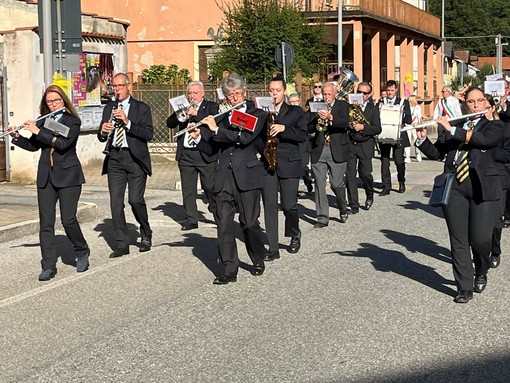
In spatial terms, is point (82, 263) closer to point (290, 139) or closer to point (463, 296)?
point (290, 139)

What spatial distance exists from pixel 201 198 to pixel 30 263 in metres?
6.39

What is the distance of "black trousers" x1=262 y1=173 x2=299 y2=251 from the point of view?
1087 centimetres

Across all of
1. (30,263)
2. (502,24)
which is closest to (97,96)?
(30,263)

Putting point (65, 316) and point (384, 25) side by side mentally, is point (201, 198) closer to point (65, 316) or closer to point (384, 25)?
point (65, 316)

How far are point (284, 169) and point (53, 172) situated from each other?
268 centimetres

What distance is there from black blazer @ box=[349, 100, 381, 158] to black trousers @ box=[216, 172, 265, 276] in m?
6.46

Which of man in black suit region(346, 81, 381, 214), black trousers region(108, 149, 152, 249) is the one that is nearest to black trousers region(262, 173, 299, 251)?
black trousers region(108, 149, 152, 249)

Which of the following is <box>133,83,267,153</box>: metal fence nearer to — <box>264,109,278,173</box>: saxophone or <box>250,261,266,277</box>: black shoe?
<box>264,109,278,173</box>: saxophone

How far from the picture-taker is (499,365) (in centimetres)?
661

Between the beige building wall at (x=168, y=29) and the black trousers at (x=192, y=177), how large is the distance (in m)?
23.7

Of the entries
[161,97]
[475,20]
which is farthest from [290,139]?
[475,20]

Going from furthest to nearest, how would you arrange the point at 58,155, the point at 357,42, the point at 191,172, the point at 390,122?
the point at 357,42 < the point at 390,122 < the point at 191,172 < the point at 58,155

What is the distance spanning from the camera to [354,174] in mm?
15172

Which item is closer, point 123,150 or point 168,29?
point 123,150
